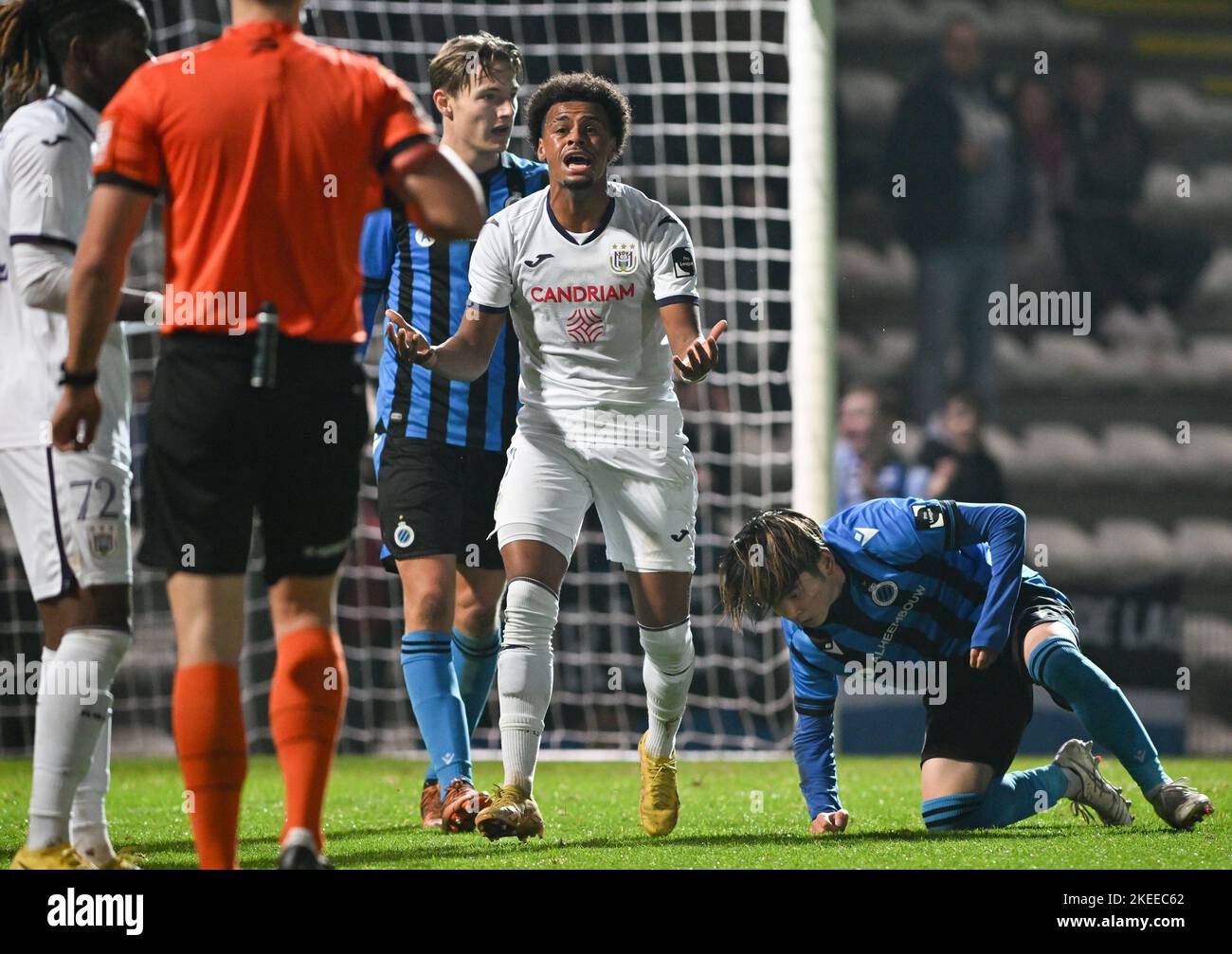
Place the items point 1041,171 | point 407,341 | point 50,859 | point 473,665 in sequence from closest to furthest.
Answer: point 50,859
point 407,341
point 473,665
point 1041,171

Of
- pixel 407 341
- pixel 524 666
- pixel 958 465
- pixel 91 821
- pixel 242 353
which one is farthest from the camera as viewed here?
pixel 958 465

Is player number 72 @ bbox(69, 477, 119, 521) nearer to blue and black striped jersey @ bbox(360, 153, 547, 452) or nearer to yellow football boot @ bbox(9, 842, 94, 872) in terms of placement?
yellow football boot @ bbox(9, 842, 94, 872)

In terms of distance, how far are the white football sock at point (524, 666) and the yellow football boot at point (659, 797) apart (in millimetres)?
353

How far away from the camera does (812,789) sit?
14.0 feet

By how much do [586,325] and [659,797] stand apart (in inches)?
46.4

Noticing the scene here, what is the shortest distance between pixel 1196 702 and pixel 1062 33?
3.41m

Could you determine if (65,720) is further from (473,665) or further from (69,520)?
(473,665)

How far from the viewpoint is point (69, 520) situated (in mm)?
3344

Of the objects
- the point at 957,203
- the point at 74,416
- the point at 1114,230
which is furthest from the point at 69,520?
the point at 1114,230

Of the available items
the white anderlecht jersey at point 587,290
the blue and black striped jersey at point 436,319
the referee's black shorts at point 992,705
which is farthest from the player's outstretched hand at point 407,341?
the referee's black shorts at point 992,705

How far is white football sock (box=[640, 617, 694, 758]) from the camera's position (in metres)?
4.38
